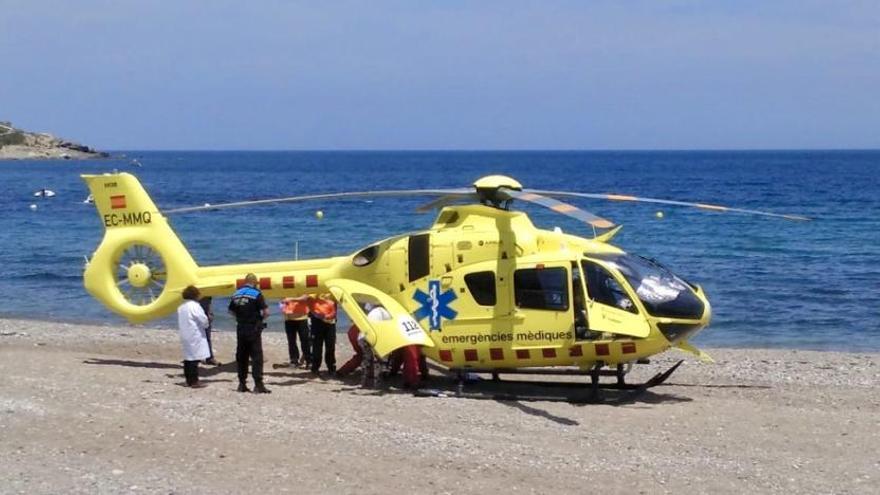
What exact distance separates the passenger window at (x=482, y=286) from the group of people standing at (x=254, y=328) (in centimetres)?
219

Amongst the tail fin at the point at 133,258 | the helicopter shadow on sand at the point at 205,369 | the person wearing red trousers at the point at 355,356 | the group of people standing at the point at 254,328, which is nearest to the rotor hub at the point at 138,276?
the tail fin at the point at 133,258

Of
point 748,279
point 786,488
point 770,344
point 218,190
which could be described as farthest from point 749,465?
point 218,190

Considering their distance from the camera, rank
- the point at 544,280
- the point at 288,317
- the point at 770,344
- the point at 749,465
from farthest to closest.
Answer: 1. the point at 770,344
2. the point at 288,317
3. the point at 544,280
4. the point at 749,465

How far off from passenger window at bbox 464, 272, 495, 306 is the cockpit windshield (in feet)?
4.41

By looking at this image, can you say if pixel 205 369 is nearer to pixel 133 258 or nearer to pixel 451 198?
pixel 133 258

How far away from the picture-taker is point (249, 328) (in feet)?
42.1

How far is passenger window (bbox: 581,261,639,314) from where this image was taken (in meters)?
12.6

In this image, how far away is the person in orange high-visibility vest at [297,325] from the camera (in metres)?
14.8

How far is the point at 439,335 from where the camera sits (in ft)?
43.4

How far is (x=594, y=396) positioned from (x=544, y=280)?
1.58m

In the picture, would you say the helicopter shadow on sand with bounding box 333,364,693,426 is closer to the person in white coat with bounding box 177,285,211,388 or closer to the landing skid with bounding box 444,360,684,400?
the landing skid with bounding box 444,360,684,400

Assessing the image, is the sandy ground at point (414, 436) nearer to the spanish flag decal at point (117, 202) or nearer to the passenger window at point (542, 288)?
the passenger window at point (542, 288)

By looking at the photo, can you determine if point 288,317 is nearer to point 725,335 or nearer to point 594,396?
point 594,396

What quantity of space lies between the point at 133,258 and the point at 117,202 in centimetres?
82
